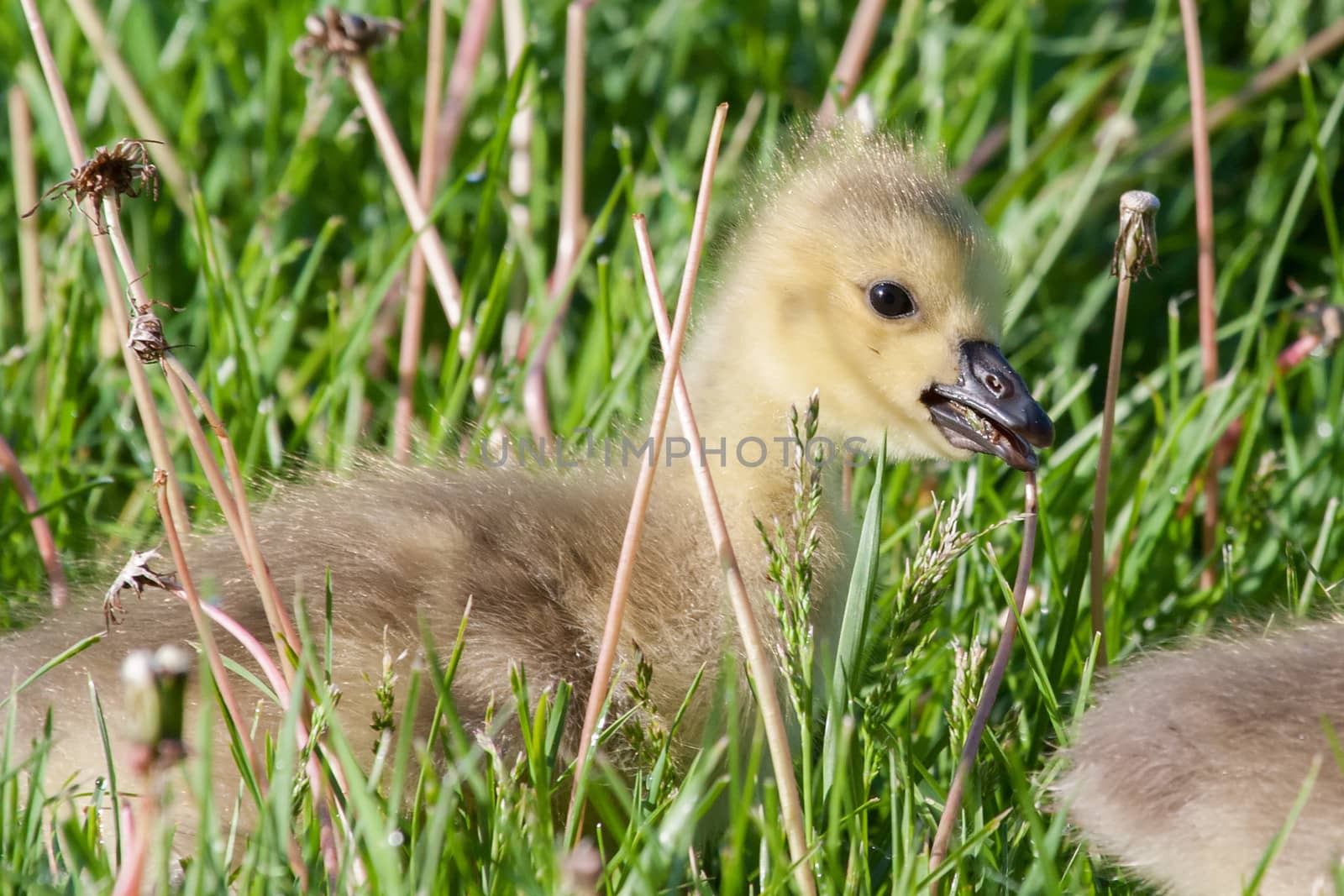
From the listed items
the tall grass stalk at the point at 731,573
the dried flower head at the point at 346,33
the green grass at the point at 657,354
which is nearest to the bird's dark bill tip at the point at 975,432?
the green grass at the point at 657,354

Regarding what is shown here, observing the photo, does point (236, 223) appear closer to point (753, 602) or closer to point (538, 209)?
point (538, 209)

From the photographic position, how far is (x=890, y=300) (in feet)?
5.68

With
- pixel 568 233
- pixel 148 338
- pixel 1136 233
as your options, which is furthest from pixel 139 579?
pixel 568 233

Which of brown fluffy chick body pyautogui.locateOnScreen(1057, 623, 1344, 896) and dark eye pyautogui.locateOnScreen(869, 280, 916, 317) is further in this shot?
dark eye pyautogui.locateOnScreen(869, 280, 916, 317)

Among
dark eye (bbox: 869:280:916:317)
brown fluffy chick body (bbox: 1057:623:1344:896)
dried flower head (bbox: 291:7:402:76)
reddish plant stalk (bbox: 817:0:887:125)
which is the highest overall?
reddish plant stalk (bbox: 817:0:887:125)

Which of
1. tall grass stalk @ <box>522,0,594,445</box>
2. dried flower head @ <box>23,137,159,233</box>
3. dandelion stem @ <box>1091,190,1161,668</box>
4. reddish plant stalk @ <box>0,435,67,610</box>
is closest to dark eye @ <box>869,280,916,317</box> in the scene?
dandelion stem @ <box>1091,190,1161,668</box>

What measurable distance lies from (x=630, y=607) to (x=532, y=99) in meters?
1.16

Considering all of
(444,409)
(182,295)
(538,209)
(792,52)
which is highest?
(792,52)

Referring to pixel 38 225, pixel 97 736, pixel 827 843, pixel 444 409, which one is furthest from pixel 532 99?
pixel 827 843

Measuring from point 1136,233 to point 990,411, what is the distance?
0.84 feet

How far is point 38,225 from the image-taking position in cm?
270

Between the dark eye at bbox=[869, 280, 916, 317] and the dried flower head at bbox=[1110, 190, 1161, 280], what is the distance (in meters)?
0.25

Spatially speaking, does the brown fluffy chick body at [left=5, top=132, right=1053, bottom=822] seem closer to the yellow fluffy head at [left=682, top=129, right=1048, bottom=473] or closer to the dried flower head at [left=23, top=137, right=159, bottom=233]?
the yellow fluffy head at [left=682, top=129, right=1048, bottom=473]

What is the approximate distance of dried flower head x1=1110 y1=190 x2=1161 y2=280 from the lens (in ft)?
4.98
